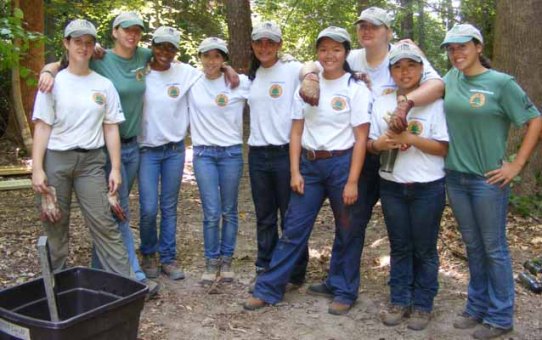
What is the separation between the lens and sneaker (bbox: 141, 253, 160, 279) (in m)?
4.92

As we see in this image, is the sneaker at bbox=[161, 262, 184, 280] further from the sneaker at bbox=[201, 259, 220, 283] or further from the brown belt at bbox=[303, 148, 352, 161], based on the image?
the brown belt at bbox=[303, 148, 352, 161]

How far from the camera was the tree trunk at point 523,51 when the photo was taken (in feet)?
21.0

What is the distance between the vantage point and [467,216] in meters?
3.79

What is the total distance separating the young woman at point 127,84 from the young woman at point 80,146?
220mm

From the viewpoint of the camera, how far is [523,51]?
650cm

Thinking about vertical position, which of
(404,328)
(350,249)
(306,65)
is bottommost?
(404,328)

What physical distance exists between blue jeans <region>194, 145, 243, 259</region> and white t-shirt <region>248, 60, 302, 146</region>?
0.36m

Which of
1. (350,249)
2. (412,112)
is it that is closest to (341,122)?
(412,112)

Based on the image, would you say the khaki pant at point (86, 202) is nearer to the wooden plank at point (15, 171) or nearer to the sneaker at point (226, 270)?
the sneaker at point (226, 270)

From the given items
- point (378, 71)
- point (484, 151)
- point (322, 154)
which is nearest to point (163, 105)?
point (322, 154)

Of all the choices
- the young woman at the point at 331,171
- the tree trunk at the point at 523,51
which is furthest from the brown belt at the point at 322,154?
the tree trunk at the point at 523,51

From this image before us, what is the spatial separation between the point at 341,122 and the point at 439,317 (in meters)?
1.58

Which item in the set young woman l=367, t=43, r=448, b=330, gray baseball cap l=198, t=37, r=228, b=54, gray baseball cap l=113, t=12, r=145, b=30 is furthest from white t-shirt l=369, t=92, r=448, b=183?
gray baseball cap l=113, t=12, r=145, b=30

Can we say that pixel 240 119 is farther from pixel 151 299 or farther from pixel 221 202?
pixel 151 299
